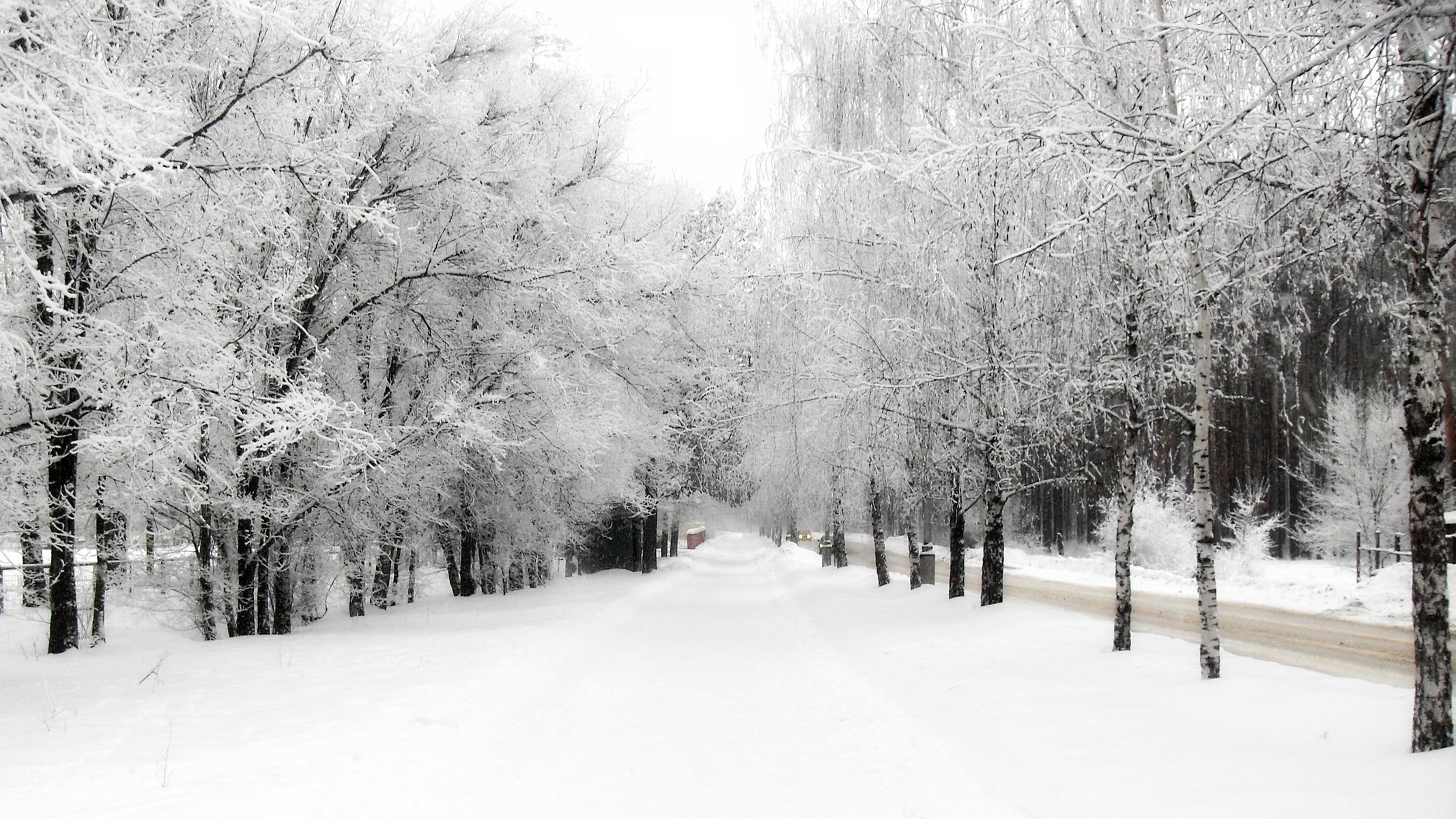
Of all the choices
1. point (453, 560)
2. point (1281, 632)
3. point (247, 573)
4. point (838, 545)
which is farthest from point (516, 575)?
point (1281, 632)

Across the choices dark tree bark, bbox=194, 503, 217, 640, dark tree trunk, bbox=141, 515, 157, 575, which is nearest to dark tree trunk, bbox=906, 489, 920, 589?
dark tree bark, bbox=194, 503, 217, 640

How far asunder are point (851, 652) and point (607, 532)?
16432 millimetres

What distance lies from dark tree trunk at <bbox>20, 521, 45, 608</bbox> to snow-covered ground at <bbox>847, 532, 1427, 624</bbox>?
745 inches

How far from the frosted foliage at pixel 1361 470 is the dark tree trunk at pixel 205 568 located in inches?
1255

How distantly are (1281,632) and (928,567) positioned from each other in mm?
6992

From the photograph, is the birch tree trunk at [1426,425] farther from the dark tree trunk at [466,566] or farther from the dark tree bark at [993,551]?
the dark tree trunk at [466,566]

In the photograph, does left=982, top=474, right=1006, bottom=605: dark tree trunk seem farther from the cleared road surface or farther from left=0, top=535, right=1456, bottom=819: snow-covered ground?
the cleared road surface

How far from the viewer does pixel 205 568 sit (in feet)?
38.1

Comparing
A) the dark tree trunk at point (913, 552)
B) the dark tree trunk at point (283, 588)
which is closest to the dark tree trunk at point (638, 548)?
the dark tree trunk at point (913, 552)

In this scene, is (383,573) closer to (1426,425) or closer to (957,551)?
(957,551)

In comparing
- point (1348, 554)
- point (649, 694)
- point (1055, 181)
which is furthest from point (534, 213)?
point (1348, 554)

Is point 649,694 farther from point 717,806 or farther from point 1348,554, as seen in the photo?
point 1348,554

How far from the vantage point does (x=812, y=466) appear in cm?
1814

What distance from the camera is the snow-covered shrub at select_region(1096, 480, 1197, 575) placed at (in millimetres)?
32500
